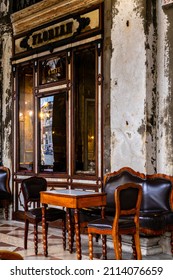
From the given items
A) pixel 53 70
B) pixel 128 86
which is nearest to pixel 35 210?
pixel 128 86

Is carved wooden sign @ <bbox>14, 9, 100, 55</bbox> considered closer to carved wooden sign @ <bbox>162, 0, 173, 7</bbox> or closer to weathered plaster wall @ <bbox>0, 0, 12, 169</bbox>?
weathered plaster wall @ <bbox>0, 0, 12, 169</bbox>

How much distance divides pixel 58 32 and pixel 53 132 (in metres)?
1.71

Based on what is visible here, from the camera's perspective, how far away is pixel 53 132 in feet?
24.8

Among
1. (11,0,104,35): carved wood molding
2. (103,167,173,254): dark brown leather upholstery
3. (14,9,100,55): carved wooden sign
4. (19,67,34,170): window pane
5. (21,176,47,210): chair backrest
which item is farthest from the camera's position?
(19,67,34,170): window pane

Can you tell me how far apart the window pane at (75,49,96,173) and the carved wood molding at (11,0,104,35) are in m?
0.74

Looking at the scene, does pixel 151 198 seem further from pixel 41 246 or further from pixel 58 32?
pixel 58 32

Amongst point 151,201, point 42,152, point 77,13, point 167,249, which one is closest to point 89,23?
point 77,13

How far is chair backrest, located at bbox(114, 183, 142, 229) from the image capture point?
4391 millimetres

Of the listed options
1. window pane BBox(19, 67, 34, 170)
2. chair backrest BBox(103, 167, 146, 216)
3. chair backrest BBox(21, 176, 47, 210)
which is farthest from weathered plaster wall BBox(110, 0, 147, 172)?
window pane BBox(19, 67, 34, 170)

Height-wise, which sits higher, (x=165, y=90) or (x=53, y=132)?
(x=165, y=90)

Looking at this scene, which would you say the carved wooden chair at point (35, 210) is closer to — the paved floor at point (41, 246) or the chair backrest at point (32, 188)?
the chair backrest at point (32, 188)

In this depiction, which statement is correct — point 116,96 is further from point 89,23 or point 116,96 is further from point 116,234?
point 116,234

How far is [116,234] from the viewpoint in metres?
4.43

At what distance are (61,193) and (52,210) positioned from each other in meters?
0.70
